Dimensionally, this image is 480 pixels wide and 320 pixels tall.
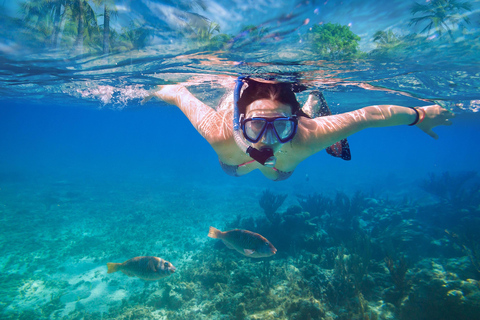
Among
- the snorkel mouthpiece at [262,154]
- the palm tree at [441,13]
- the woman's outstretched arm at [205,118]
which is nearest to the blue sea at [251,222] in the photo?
the palm tree at [441,13]

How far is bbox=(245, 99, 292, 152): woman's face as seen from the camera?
8.66 feet

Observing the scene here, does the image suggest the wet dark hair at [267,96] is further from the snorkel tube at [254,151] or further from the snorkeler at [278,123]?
the snorkel tube at [254,151]

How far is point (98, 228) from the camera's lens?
13.8 m

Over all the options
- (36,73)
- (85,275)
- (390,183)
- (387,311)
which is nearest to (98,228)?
(85,275)

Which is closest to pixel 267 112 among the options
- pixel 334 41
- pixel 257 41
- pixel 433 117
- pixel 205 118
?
pixel 205 118

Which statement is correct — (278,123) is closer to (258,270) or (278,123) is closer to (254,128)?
(254,128)

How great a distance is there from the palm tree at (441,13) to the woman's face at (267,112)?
4.83m

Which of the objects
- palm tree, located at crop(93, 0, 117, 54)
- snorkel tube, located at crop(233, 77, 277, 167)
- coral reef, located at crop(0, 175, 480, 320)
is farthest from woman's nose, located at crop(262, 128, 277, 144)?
palm tree, located at crop(93, 0, 117, 54)

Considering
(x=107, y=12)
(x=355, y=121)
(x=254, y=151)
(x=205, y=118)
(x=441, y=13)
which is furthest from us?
(x=107, y=12)

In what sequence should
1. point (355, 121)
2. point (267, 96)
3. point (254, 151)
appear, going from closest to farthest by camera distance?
point (254, 151) → point (355, 121) → point (267, 96)

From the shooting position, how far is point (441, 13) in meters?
5.12

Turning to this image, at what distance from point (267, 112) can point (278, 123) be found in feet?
0.64

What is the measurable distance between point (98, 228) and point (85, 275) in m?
5.39

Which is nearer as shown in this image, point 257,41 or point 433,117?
point 433,117
